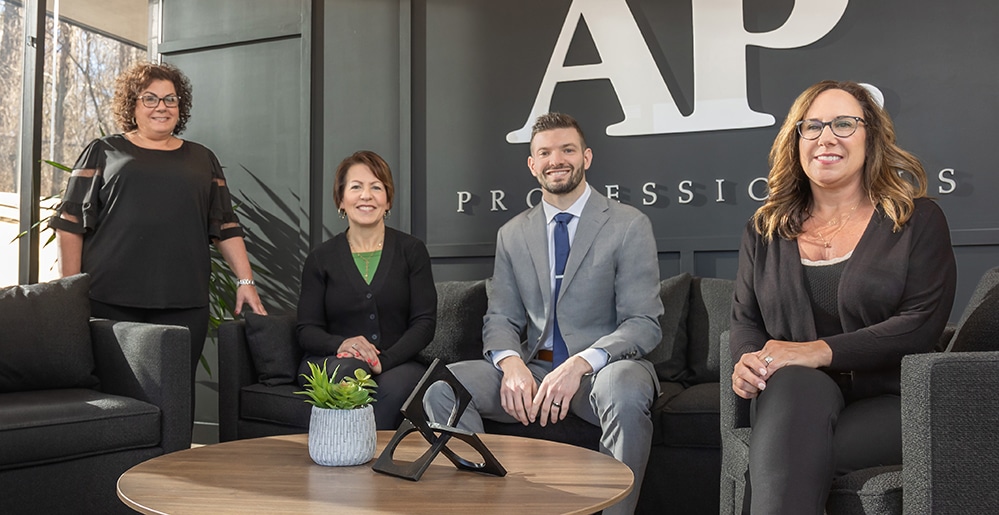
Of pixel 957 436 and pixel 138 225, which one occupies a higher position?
pixel 138 225

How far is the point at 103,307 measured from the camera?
3098 millimetres

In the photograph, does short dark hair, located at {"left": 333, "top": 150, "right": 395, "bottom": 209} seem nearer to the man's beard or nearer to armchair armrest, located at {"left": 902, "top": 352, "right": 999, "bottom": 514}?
the man's beard

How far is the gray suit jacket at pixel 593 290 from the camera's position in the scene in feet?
8.90

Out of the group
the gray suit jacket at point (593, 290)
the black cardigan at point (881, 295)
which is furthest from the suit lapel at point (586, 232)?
the black cardigan at point (881, 295)

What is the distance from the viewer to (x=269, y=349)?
3.05m

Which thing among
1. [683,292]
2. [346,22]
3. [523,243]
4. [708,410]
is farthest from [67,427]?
[346,22]

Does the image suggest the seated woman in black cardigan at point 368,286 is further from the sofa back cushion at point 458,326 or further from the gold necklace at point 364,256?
the sofa back cushion at point 458,326

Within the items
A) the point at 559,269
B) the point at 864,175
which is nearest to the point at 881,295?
the point at 864,175

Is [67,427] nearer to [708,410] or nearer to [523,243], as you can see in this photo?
[523,243]

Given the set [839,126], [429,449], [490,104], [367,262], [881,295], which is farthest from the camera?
[490,104]

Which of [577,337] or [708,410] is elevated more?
[577,337]

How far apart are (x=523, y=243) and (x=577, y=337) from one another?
0.40m

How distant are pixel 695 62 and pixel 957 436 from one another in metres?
2.45

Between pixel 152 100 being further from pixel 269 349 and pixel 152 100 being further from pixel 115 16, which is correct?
pixel 115 16
